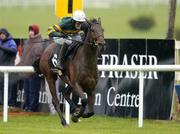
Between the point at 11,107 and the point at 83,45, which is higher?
the point at 83,45

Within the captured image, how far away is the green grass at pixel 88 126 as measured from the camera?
47.1 feet

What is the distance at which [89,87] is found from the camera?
49.0 feet

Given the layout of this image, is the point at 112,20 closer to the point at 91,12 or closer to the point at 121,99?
the point at 91,12

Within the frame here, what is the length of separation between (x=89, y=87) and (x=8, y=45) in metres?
4.83

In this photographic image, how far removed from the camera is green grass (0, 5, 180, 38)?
19797 millimetres

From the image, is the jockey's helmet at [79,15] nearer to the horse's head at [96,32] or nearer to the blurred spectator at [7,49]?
the horse's head at [96,32]

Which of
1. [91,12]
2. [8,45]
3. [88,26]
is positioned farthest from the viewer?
[91,12]

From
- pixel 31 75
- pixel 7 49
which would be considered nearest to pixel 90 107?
pixel 31 75

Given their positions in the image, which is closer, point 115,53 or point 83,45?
point 83,45

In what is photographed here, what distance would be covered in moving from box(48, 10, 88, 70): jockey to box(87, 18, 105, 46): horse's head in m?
0.35

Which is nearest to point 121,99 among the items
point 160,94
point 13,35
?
point 160,94

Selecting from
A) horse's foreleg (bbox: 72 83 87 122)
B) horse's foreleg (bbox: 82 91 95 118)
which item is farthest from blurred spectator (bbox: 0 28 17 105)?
horse's foreleg (bbox: 82 91 95 118)

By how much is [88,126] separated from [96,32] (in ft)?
6.76

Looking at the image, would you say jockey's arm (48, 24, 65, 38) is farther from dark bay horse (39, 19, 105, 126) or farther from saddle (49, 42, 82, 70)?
dark bay horse (39, 19, 105, 126)
